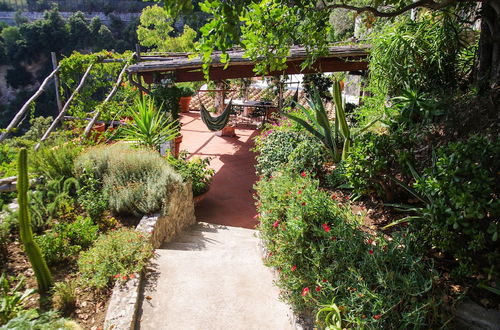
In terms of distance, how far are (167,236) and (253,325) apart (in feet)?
7.07

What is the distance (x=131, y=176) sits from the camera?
14.3ft

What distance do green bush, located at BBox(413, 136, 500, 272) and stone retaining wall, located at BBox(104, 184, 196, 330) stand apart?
2.26m

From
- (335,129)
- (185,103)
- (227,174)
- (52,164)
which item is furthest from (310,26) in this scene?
(185,103)

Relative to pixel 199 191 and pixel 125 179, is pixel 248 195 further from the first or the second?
pixel 125 179

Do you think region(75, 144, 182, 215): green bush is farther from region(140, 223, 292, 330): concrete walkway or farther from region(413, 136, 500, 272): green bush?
region(413, 136, 500, 272): green bush

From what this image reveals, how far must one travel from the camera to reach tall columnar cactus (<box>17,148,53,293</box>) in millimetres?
2379

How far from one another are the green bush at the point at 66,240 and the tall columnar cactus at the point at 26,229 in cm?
32

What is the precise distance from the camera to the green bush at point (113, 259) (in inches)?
111

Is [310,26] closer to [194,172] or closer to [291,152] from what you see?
[291,152]

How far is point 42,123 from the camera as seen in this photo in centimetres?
968

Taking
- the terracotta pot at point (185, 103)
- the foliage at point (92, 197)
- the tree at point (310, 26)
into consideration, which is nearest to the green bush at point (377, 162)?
the tree at point (310, 26)

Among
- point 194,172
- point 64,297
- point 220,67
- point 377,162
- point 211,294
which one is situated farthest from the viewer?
point 220,67

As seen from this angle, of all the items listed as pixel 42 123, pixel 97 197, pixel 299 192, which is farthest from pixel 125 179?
pixel 42 123

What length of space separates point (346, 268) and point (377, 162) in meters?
0.99
